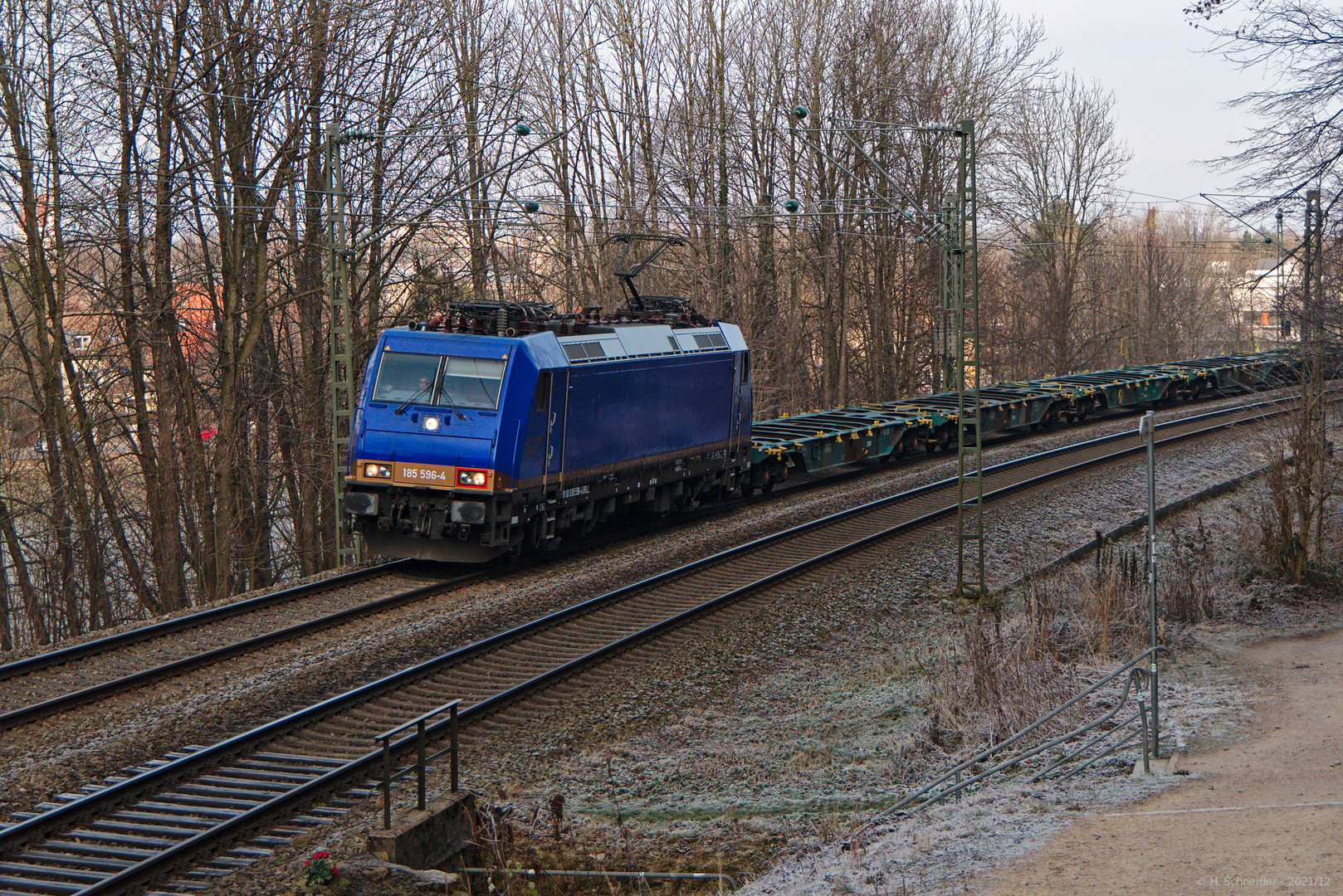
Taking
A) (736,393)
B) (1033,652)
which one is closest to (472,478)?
(1033,652)

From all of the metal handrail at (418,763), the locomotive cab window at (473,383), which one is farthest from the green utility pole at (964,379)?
the metal handrail at (418,763)

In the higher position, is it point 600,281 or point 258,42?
point 258,42

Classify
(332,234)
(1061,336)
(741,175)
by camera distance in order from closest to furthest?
(332,234) < (741,175) < (1061,336)

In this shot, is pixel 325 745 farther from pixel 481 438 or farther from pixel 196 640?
pixel 481 438

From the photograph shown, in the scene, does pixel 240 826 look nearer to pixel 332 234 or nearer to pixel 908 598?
pixel 908 598

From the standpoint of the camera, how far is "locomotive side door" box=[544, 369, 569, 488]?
1583 cm

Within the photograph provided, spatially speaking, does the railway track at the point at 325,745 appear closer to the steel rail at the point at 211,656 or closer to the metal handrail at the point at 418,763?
the metal handrail at the point at 418,763

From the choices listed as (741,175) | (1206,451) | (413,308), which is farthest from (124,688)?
(741,175)

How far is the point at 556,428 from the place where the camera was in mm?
16031

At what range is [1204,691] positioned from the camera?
11.5 metres

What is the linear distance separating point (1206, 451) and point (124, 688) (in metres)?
23.7

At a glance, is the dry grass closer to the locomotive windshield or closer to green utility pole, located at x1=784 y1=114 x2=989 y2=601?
green utility pole, located at x1=784 y1=114 x2=989 y2=601

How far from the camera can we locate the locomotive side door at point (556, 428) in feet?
51.9

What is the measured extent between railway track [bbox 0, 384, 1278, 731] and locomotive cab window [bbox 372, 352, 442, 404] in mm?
2380
